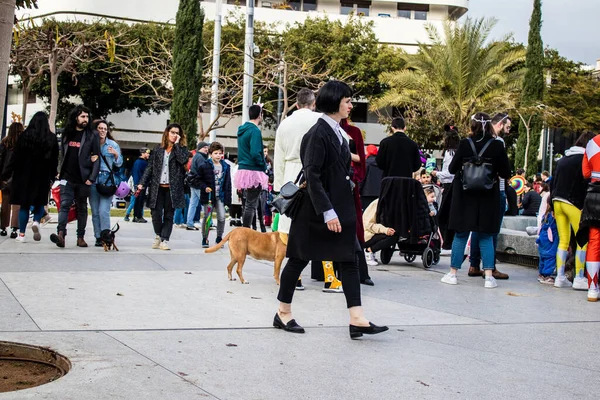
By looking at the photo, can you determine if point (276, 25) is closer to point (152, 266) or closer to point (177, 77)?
point (177, 77)

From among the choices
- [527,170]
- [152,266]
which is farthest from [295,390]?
[527,170]

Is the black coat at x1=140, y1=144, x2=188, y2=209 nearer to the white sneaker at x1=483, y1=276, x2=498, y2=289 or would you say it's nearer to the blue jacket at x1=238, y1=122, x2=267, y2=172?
the blue jacket at x1=238, y1=122, x2=267, y2=172

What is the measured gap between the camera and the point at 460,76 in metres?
38.0

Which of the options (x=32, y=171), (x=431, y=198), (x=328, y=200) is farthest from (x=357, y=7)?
(x=328, y=200)

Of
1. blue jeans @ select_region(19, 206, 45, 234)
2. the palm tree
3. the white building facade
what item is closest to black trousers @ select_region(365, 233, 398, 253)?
blue jeans @ select_region(19, 206, 45, 234)

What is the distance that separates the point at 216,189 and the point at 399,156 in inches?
144

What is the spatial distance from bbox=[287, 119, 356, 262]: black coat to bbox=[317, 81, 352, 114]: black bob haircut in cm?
14

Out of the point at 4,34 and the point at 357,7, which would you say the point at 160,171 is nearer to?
the point at 4,34

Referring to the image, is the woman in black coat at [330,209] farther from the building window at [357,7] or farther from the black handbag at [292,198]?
the building window at [357,7]

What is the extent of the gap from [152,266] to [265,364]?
489 centimetres

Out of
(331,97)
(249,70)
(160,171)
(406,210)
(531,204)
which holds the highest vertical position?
(249,70)

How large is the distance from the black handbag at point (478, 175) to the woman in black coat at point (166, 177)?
419 centimetres

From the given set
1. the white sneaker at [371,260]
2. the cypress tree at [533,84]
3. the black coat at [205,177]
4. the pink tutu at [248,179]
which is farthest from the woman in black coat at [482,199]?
the cypress tree at [533,84]

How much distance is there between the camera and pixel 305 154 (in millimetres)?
5969
